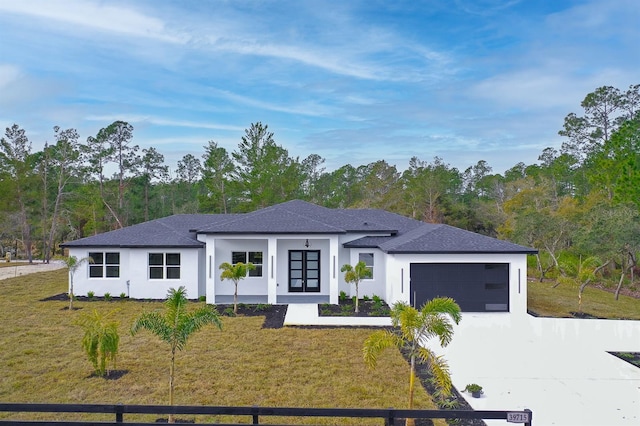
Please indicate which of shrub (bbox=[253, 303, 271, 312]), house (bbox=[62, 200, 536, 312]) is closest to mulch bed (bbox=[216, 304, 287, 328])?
shrub (bbox=[253, 303, 271, 312])

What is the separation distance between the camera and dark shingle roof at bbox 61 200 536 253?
1495 cm

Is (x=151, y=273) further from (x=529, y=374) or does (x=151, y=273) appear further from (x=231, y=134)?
(x=231, y=134)

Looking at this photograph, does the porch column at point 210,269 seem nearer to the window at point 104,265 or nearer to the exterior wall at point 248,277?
the exterior wall at point 248,277

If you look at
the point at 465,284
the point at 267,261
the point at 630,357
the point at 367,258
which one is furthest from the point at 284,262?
the point at 630,357

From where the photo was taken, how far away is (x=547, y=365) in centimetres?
927

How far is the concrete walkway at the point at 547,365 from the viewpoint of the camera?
22.9ft

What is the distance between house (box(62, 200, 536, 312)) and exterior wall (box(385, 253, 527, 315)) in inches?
2.2

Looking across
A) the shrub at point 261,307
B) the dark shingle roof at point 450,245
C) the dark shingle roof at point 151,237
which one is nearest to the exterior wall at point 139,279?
the dark shingle roof at point 151,237

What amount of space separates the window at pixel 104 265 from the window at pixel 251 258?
18.1 ft

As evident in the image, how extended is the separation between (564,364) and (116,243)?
17.6 meters

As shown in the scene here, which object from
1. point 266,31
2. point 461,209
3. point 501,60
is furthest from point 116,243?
point 461,209

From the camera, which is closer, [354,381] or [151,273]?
[354,381]

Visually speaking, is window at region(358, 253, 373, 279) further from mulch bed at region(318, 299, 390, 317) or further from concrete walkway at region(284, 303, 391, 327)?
concrete walkway at region(284, 303, 391, 327)

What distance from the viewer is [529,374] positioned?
8.70 m
